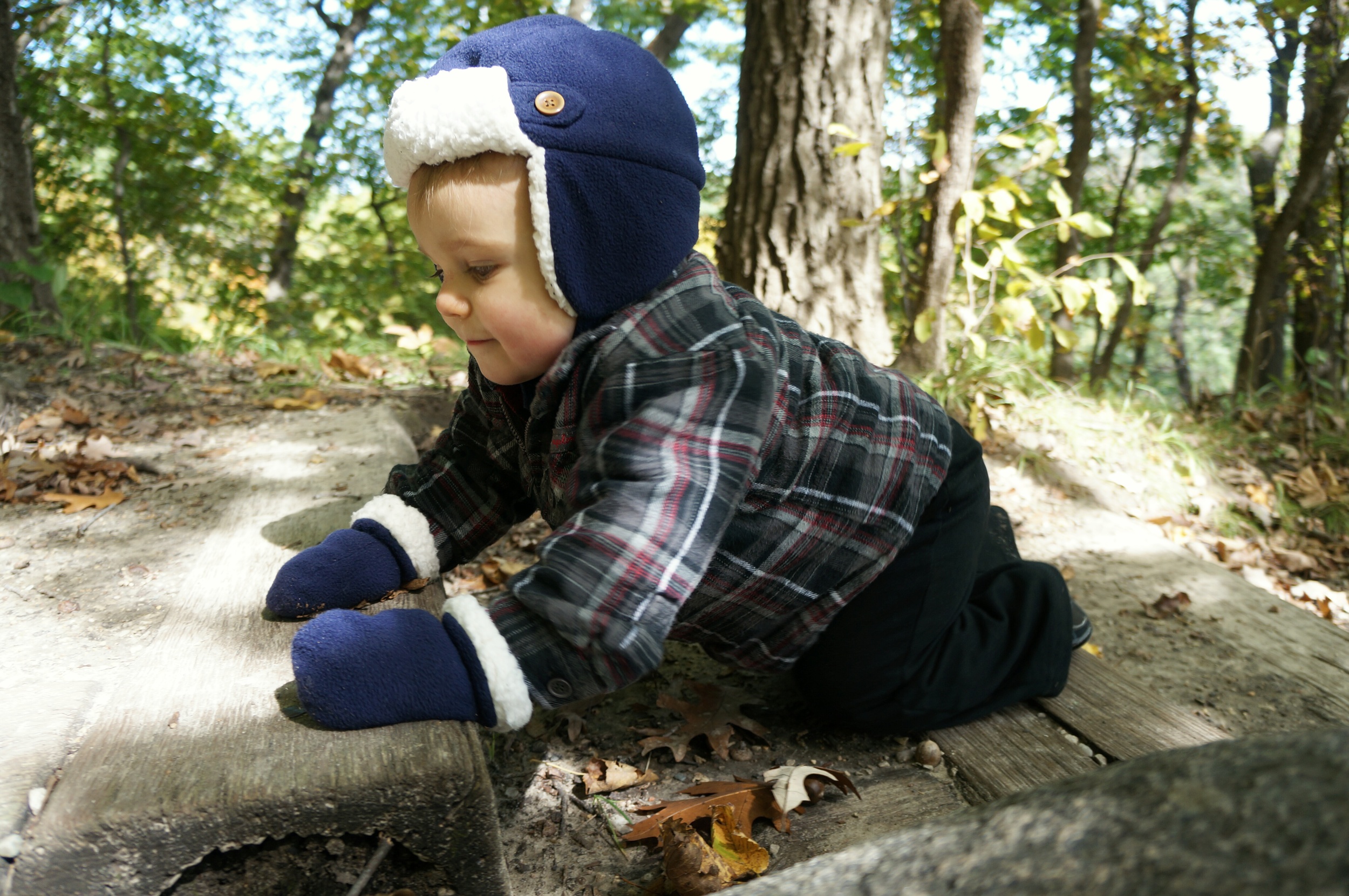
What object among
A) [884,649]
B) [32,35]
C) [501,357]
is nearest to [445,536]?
[501,357]

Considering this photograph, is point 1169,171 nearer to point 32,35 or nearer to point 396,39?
point 396,39

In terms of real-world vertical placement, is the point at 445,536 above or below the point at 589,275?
below

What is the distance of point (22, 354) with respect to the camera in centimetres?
358

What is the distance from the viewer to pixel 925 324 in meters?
3.50

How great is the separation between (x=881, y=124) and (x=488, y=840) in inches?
129

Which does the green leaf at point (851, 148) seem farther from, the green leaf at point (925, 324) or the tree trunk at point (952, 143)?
the green leaf at point (925, 324)

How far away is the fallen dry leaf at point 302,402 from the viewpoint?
133 inches

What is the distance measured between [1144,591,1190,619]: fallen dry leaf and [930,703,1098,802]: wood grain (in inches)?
46.2

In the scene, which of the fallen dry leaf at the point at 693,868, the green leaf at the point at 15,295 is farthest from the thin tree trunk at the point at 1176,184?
the green leaf at the point at 15,295

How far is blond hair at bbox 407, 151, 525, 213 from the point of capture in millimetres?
1324

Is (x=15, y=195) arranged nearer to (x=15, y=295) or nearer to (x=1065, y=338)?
(x=15, y=295)

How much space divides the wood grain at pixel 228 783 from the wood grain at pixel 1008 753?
90 centimetres

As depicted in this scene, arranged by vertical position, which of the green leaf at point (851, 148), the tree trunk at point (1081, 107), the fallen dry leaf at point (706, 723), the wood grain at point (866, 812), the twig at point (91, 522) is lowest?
the fallen dry leaf at point (706, 723)

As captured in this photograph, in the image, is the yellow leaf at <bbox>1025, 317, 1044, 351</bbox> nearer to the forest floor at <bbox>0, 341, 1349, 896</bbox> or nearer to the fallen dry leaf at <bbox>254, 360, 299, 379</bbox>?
the forest floor at <bbox>0, 341, 1349, 896</bbox>
